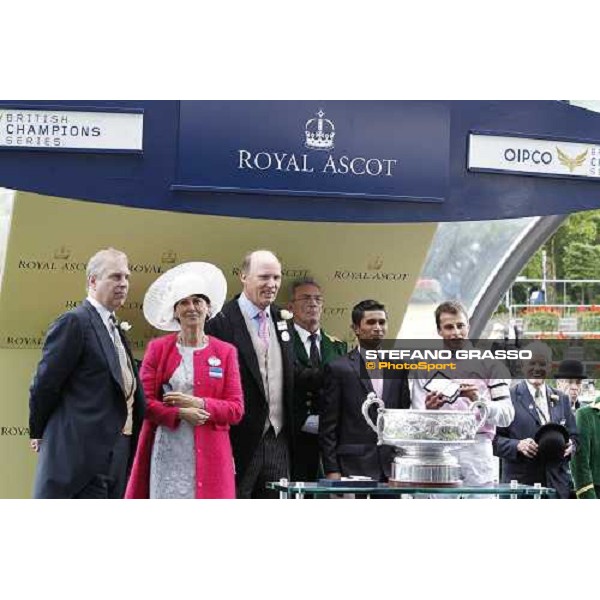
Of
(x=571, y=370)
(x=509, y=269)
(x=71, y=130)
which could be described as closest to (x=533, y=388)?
(x=571, y=370)

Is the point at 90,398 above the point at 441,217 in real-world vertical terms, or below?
below

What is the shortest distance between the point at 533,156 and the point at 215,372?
154cm

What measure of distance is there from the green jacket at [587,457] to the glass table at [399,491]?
0.45 metres

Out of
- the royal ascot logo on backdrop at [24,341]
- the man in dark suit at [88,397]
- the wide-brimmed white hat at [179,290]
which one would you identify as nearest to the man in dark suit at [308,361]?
the wide-brimmed white hat at [179,290]

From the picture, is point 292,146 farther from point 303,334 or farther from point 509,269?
point 509,269

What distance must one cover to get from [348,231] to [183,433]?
1.04 meters

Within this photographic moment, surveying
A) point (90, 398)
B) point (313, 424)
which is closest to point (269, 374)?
point (313, 424)

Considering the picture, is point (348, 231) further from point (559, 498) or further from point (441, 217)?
point (559, 498)

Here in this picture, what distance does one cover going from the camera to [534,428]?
675 cm

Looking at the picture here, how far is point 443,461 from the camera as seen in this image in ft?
20.7

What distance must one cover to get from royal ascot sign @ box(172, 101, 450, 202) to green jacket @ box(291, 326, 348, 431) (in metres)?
0.63

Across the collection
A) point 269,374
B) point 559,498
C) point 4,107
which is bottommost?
point 559,498

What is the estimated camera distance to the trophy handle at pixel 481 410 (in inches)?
256

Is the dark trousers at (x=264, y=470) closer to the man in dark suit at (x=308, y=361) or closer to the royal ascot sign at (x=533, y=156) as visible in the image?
the man in dark suit at (x=308, y=361)
